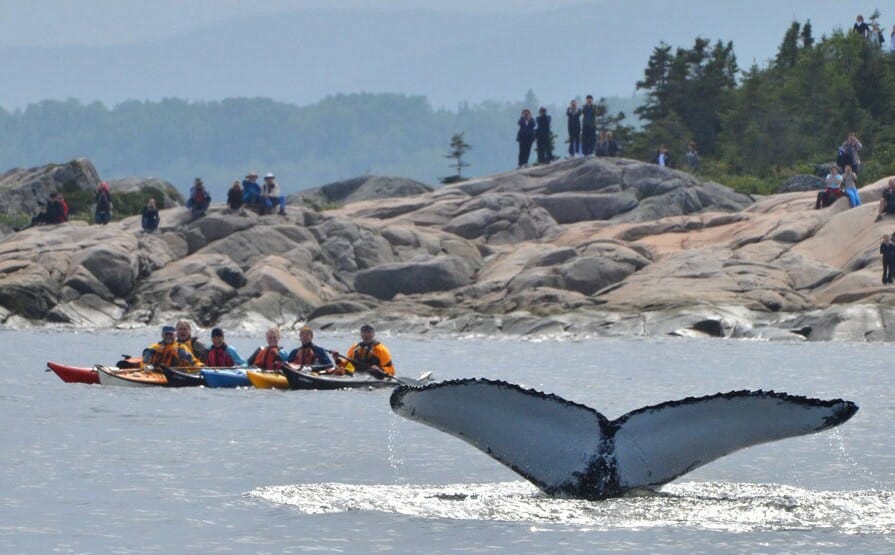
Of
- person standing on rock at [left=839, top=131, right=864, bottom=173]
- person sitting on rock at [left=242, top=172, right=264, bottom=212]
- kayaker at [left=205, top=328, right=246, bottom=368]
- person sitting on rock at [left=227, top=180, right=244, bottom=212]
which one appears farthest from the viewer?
person sitting on rock at [left=242, top=172, right=264, bottom=212]

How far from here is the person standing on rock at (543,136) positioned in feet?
200

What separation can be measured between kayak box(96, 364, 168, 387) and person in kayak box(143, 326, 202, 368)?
0.77 feet

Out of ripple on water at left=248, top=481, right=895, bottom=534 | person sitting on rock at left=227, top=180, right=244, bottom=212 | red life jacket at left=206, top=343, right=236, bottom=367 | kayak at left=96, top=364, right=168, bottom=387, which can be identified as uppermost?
person sitting on rock at left=227, top=180, right=244, bottom=212

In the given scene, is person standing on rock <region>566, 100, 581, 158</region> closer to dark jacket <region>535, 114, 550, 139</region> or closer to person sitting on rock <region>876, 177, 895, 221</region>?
dark jacket <region>535, 114, 550, 139</region>

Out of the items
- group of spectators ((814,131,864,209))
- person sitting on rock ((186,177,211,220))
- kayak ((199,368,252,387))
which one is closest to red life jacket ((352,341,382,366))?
kayak ((199,368,252,387))

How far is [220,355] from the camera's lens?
3219 cm

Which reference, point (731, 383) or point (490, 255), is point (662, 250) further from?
point (731, 383)

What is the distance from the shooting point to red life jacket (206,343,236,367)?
32031 mm

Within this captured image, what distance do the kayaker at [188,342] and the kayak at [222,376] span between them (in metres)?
0.83

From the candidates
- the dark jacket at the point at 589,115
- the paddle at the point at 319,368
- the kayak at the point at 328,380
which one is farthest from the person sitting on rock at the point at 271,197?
the kayak at the point at 328,380

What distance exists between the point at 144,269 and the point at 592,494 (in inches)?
1759

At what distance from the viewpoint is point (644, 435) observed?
12273 millimetres

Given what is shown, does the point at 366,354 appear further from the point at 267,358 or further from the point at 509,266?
the point at 509,266

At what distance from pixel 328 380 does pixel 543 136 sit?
33042 millimetres
